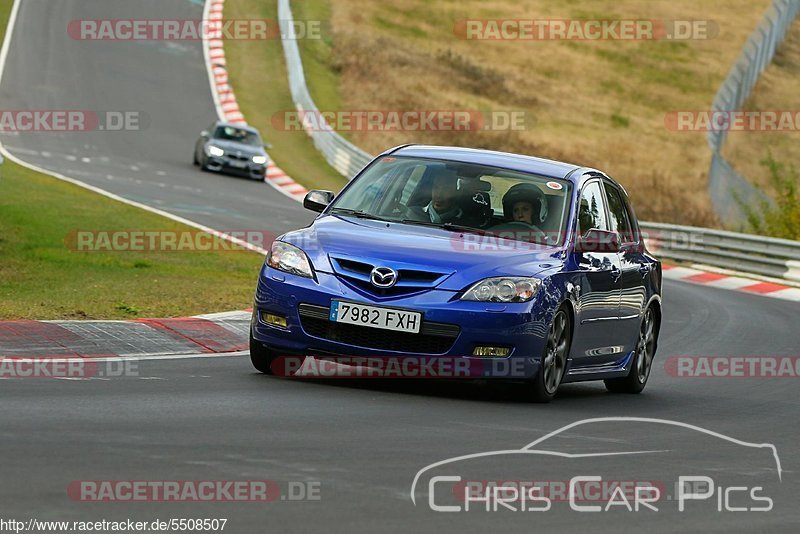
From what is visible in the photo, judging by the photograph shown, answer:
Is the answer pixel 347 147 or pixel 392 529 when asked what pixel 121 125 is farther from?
pixel 392 529

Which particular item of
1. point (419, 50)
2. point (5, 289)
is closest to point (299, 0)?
point (419, 50)

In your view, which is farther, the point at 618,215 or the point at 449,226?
the point at 618,215

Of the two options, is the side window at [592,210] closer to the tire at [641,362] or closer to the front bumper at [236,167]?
the tire at [641,362]

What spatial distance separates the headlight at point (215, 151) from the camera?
35.4 metres

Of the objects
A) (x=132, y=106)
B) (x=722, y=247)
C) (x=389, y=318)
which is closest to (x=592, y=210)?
(x=389, y=318)

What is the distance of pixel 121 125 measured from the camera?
40.7m

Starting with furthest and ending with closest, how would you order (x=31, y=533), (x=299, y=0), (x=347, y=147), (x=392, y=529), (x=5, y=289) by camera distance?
(x=299, y=0) → (x=347, y=147) → (x=5, y=289) → (x=392, y=529) → (x=31, y=533)

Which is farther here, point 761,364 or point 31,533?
point 761,364

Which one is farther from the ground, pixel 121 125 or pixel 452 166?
pixel 452 166

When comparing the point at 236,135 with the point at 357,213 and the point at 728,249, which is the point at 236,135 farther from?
the point at 357,213

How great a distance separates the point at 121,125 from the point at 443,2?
104ft

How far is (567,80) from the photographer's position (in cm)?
6172

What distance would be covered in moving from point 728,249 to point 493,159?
1898cm

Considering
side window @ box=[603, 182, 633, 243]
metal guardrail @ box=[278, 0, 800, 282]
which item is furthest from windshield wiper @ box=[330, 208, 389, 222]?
metal guardrail @ box=[278, 0, 800, 282]
